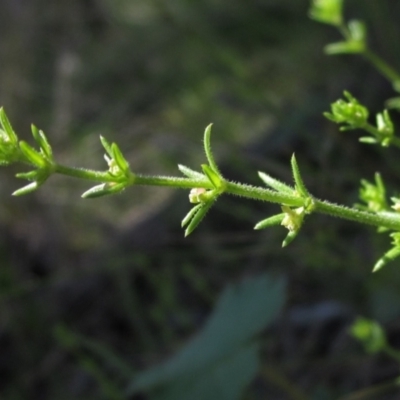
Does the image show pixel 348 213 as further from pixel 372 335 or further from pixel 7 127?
pixel 372 335

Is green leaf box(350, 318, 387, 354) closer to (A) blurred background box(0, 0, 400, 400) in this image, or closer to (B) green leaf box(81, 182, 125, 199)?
(A) blurred background box(0, 0, 400, 400)

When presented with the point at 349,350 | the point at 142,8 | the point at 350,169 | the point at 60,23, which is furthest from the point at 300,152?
the point at 60,23

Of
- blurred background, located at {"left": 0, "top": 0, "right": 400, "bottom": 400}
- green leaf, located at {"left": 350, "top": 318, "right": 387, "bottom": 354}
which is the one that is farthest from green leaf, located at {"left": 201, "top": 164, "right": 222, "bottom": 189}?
blurred background, located at {"left": 0, "top": 0, "right": 400, "bottom": 400}

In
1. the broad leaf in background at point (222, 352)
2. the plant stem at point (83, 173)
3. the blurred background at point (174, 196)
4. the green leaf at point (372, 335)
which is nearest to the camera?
the plant stem at point (83, 173)

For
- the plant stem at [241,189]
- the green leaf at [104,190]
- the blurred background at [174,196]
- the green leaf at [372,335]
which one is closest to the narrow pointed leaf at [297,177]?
the plant stem at [241,189]

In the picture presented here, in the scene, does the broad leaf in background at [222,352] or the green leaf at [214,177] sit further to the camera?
the broad leaf in background at [222,352]

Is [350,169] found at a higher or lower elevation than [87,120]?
higher

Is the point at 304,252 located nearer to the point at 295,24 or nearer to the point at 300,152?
the point at 300,152

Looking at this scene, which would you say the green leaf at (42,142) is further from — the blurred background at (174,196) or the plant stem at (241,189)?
the blurred background at (174,196)
